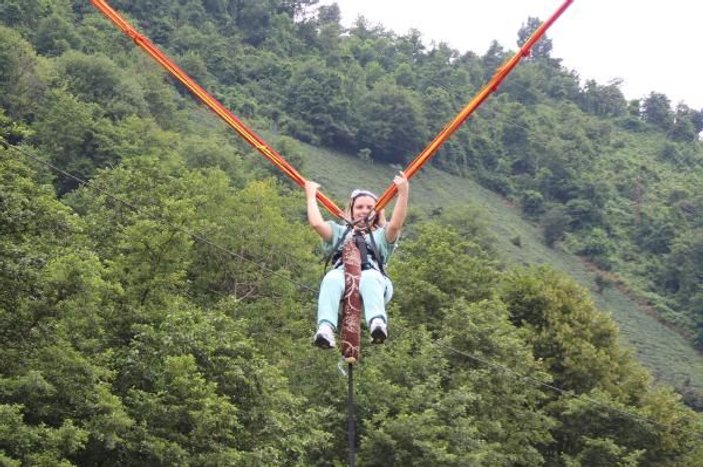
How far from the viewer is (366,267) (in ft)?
25.9

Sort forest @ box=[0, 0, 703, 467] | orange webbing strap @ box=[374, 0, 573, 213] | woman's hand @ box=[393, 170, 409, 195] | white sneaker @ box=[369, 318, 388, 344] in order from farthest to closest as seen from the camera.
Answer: forest @ box=[0, 0, 703, 467]
orange webbing strap @ box=[374, 0, 573, 213]
woman's hand @ box=[393, 170, 409, 195]
white sneaker @ box=[369, 318, 388, 344]

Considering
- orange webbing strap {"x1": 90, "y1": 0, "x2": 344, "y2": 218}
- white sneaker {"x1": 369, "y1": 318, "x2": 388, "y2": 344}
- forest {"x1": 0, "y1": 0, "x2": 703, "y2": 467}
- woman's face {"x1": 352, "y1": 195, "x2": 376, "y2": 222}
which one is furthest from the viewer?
forest {"x1": 0, "y1": 0, "x2": 703, "y2": 467}

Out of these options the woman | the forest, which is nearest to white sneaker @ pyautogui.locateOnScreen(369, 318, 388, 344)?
the woman

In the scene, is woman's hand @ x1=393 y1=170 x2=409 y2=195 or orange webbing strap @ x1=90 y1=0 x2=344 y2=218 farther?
orange webbing strap @ x1=90 y1=0 x2=344 y2=218

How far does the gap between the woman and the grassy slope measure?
63960 millimetres

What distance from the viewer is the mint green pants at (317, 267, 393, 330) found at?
736cm

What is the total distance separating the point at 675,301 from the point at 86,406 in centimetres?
7978

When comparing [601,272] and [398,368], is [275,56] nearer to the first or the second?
[601,272]

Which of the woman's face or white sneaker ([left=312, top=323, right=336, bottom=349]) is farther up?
the woman's face

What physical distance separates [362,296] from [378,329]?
464 mm

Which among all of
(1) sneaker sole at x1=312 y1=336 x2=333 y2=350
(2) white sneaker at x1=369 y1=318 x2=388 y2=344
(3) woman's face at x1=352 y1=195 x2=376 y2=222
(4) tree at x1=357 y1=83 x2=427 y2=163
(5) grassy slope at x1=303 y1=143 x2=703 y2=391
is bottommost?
(5) grassy slope at x1=303 y1=143 x2=703 y2=391

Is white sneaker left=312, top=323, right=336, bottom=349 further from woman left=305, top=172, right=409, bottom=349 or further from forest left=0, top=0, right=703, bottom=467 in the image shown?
forest left=0, top=0, right=703, bottom=467

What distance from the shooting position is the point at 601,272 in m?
93.6

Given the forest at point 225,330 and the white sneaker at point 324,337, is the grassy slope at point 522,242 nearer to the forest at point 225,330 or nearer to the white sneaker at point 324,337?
the forest at point 225,330
